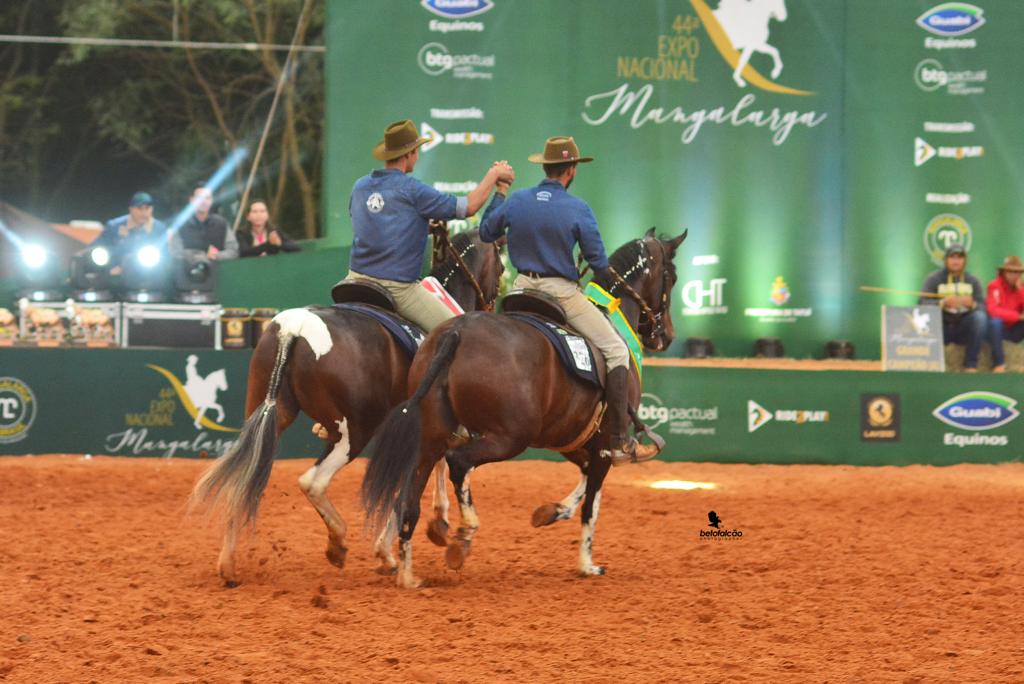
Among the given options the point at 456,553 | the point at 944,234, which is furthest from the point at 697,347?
the point at 456,553

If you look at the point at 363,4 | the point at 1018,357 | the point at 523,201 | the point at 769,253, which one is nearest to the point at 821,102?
the point at 769,253

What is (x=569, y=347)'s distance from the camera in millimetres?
8453

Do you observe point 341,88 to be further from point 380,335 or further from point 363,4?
point 380,335

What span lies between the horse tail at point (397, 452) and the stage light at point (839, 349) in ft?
38.2

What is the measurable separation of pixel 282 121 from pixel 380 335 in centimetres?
2041

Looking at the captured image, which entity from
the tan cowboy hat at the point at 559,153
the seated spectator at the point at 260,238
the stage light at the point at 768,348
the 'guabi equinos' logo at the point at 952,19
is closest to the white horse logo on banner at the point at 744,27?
the 'guabi equinos' logo at the point at 952,19

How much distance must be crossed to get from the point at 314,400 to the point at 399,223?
132 centimetres

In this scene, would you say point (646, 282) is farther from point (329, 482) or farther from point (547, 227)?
point (329, 482)

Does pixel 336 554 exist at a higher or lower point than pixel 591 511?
lower

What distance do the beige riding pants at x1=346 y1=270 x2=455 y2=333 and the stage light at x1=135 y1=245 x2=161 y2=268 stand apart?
6.33 meters

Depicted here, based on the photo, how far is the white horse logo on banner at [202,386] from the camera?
579 inches

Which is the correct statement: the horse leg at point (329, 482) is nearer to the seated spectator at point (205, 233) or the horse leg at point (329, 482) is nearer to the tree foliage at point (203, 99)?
the seated spectator at point (205, 233)

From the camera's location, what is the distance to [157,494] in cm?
1273

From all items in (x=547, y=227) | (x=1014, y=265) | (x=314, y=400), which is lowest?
(x=314, y=400)
